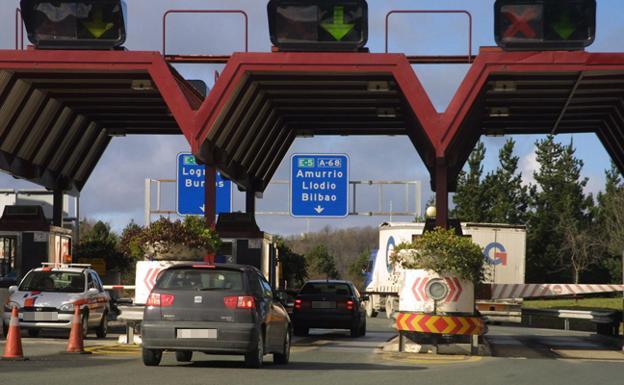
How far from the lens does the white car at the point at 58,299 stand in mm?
26875

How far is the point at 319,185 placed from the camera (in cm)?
4447

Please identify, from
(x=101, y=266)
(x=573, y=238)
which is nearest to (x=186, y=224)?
(x=101, y=266)

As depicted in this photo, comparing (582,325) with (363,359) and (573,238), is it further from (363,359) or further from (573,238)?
(573,238)

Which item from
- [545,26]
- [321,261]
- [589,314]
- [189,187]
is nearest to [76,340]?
→ [545,26]

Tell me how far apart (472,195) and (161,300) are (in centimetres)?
7633

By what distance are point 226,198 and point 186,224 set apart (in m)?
16.9

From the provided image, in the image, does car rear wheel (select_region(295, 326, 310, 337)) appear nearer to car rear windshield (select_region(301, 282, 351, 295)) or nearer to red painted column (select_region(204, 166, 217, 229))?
car rear windshield (select_region(301, 282, 351, 295))

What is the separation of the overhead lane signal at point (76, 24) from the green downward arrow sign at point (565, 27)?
9.28 metres

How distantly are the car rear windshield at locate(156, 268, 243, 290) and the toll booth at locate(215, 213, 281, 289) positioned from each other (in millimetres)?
16083

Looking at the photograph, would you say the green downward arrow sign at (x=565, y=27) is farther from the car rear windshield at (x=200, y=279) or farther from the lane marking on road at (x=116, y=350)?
the car rear windshield at (x=200, y=279)

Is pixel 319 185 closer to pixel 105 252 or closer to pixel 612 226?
pixel 105 252

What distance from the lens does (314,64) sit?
2725 cm

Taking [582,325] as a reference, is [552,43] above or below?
above

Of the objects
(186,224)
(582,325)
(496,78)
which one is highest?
(496,78)
